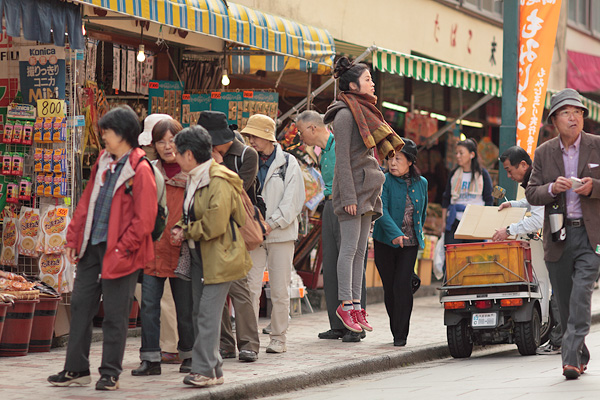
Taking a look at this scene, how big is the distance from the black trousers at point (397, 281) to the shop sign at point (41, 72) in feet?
11.3

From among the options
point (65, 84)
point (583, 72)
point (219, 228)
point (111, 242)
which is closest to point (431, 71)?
point (65, 84)

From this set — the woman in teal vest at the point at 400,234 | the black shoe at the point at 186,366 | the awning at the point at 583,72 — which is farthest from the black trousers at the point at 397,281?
the awning at the point at 583,72

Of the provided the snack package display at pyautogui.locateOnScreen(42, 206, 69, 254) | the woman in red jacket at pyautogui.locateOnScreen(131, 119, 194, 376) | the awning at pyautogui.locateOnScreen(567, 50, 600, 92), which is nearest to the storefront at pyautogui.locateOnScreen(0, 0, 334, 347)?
the snack package display at pyautogui.locateOnScreen(42, 206, 69, 254)

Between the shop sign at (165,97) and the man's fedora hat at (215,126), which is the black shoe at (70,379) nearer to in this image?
the man's fedora hat at (215,126)

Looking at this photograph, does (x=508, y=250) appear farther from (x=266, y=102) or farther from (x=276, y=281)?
(x=266, y=102)

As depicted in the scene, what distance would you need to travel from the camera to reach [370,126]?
9555mm

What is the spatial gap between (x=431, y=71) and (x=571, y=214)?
239 inches

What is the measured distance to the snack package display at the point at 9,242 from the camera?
31.3 ft

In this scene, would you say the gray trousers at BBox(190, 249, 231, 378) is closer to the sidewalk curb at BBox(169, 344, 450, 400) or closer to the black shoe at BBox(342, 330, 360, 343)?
the sidewalk curb at BBox(169, 344, 450, 400)

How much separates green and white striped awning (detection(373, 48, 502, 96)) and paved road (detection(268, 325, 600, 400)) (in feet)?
15.0

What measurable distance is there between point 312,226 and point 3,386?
620cm

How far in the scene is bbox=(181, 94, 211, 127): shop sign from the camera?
12.4 m

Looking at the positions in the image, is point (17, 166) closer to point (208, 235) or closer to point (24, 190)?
point (24, 190)

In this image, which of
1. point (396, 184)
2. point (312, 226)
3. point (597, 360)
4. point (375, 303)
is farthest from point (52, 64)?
point (375, 303)
